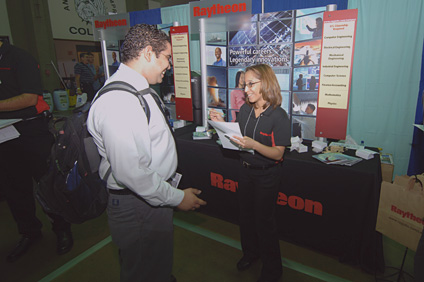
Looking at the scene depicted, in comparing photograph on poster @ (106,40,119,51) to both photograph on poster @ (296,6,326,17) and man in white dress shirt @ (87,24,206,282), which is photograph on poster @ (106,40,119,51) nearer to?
photograph on poster @ (296,6,326,17)

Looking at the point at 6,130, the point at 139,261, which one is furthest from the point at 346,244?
the point at 6,130

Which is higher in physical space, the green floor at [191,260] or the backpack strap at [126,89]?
the backpack strap at [126,89]

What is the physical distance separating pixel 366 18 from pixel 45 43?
8681mm

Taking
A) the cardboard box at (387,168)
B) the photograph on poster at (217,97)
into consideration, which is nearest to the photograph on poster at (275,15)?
the photograph on poster at (217,97)

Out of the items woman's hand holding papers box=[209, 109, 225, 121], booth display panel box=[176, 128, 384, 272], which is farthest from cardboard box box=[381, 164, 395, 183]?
woman's hand holding papers box=[209, 109, 225, 121]

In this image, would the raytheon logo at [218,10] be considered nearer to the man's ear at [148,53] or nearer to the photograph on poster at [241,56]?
the photograph on poster at [241,56]

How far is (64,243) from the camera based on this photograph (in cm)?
246

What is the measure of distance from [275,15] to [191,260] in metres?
2.61

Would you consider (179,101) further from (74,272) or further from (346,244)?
(346,244)

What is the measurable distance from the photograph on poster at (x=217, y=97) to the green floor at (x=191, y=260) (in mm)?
1525

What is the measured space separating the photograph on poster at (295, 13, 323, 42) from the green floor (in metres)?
2.07

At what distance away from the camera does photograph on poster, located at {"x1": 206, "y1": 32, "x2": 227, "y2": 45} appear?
10.3 ft

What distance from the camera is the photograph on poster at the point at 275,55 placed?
2703mm

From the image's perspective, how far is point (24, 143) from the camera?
89.1 inches
